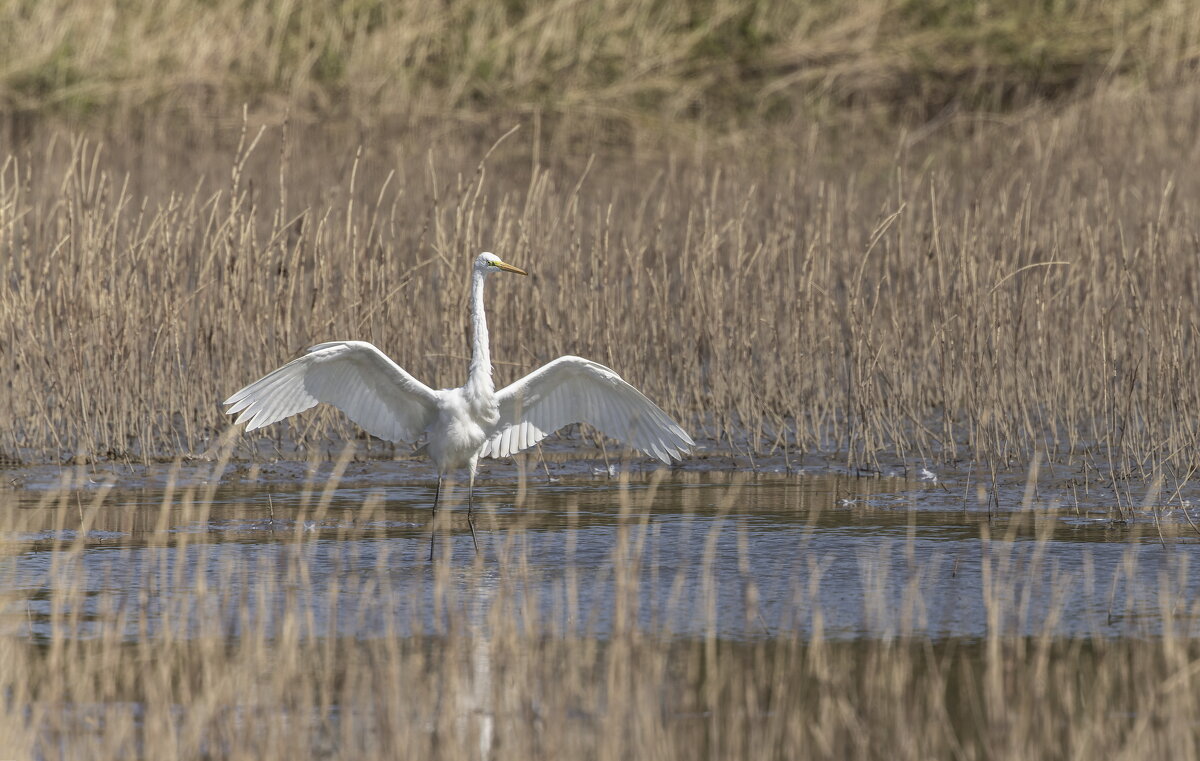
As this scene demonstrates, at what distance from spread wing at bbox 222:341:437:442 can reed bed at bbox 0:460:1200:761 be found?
1.14m

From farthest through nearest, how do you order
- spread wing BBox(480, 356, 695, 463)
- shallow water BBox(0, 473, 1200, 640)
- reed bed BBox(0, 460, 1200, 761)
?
1. spread wing BBox(480, 356, 695, 463)
2. shallow water BBox(0, 473, 1200, 640)
3. reed bed BBox(0, 460, 1200, 761)

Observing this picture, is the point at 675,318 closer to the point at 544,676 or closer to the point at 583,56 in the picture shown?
the point at 544,676

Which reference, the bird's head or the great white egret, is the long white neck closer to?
the great white egret

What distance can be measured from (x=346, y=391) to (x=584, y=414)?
43.2 inches

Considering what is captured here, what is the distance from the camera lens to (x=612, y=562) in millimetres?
6871

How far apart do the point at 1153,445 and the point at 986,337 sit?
106 cm

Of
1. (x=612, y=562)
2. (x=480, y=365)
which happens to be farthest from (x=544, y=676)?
(x=480, y=365)

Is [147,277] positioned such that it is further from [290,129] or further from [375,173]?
[290,129]

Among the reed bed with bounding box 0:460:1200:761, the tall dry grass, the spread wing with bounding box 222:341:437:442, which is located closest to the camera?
the reed bed with bounding box 0:460:1200:761

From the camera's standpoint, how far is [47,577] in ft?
22.3

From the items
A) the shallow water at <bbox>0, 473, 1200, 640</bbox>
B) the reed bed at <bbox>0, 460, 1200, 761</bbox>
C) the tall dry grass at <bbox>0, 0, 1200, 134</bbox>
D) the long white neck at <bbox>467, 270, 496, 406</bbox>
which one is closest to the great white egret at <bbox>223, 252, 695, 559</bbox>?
the long white neck at <bbox>467, 270, 496, 406</bbox>

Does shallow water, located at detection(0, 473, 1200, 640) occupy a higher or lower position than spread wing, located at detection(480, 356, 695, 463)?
lower

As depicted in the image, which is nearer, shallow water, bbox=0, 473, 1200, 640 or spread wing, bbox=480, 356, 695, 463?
shallow water, bbox=0, 473, 1200, 640

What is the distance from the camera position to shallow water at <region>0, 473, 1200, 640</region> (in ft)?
19.0
